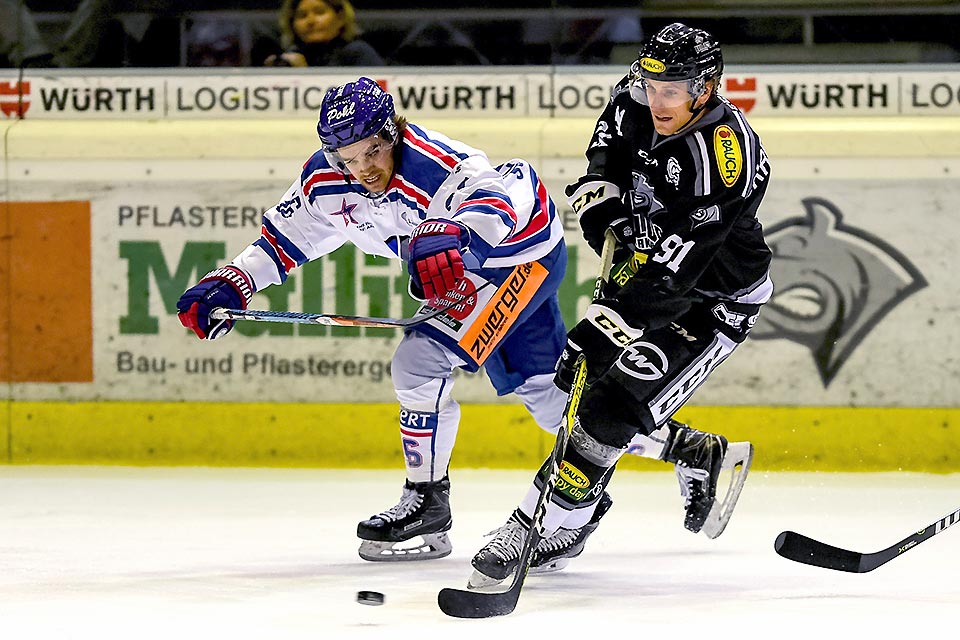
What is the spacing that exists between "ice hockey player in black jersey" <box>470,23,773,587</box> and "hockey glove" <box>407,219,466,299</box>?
0.29 m

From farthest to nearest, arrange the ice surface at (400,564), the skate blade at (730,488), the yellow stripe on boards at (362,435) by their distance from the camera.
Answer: the yellow stripe on boards at (362,435)
the skate blade at (730,488)
the ice surface at (400,564)

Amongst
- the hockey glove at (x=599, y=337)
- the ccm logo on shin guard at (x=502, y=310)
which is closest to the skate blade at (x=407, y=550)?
the ccm logo on shin guard at (x=502, y=310)

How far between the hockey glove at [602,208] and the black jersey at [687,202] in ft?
0.08

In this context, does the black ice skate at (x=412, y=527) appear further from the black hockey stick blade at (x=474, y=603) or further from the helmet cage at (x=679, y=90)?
the helmet cage at (x=679, y=90)

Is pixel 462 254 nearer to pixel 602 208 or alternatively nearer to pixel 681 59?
pixel 602 208

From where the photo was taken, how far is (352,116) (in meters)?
3.35

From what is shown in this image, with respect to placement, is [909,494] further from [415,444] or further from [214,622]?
[214,622]

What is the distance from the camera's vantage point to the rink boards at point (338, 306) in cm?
517

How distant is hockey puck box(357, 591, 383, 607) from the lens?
10.0 ft

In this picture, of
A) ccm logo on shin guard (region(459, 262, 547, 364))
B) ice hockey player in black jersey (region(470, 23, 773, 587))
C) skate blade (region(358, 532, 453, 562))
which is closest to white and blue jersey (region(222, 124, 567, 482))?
ccm logo on shin guard (region(459, 262, 547, 364))

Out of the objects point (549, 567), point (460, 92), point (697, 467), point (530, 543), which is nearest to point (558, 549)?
point (549, 567)

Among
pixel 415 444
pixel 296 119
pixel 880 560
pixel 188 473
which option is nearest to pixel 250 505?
pixel 188 473

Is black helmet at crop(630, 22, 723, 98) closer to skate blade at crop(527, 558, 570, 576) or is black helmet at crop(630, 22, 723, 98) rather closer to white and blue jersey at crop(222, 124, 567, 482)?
white and blue jersey at crop(222, 124, 567, 482)

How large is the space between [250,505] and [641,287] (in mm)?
1889
